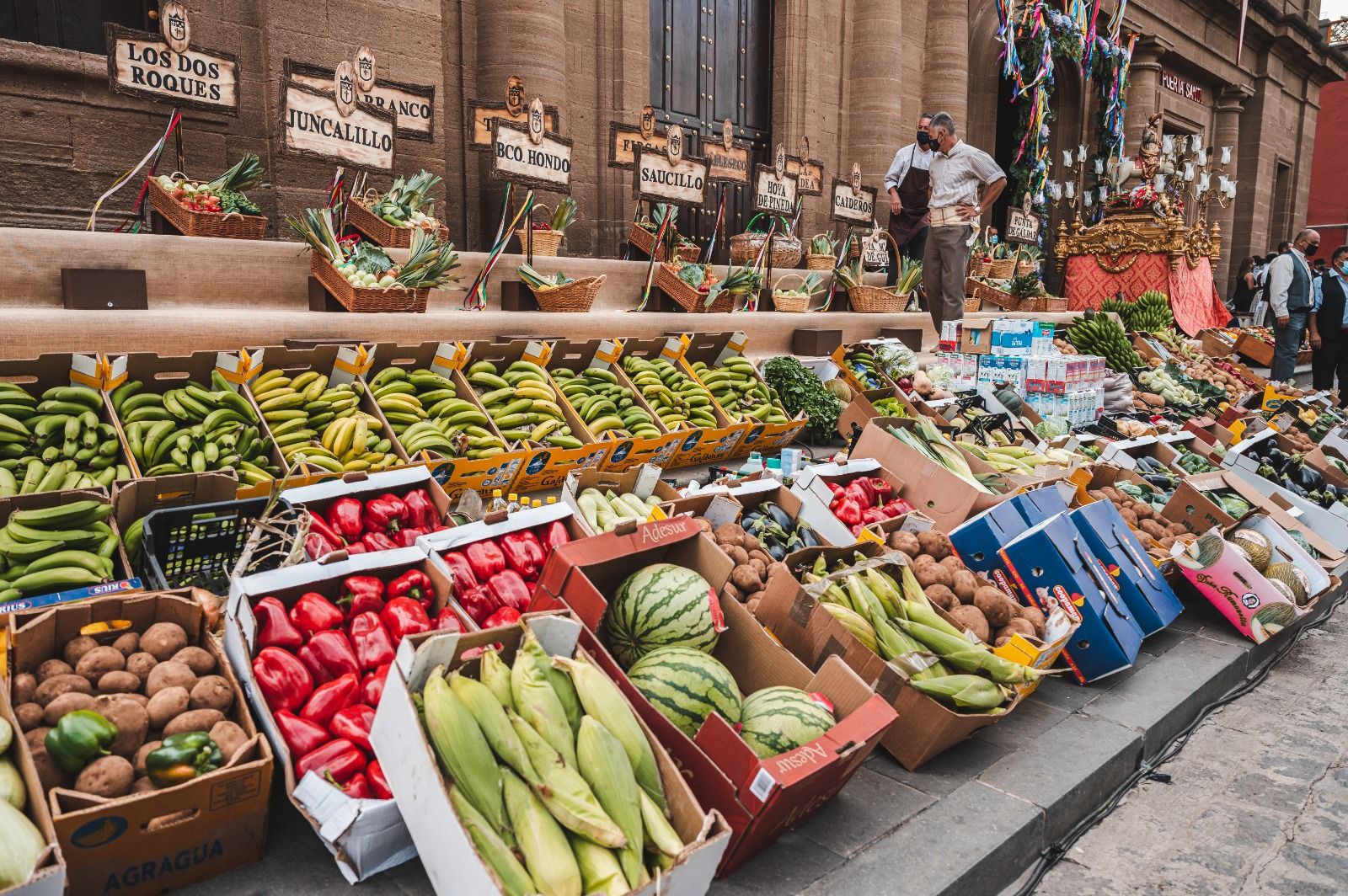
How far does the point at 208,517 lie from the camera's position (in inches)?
112

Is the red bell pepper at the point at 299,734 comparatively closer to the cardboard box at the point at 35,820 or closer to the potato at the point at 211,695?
the potato at the point at 211,695

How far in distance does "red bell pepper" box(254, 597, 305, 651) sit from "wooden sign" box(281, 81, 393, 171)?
3497 mm

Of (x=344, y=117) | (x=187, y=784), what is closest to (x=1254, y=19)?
(x=344, y=117)

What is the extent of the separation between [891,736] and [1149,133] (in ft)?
46.0

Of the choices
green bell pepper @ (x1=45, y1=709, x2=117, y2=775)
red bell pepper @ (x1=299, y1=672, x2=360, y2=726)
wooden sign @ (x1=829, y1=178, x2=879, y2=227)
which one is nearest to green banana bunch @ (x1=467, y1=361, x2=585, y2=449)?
red bell pepper @ (x1=299, y1=672, x2=360, y2=726)

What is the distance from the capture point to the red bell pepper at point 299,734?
211 cm

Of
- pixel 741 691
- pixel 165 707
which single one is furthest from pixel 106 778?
pixel 741 691

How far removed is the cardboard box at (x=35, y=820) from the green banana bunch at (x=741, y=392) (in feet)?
14.1

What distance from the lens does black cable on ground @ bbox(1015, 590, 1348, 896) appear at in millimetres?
2494

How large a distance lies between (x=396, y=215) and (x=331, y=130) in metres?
0.93

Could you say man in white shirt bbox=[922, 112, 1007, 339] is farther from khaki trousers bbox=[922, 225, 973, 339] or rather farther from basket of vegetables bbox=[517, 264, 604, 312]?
basket of vegetables bbox=[517, 264, 604, 312]

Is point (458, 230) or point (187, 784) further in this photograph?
point (458, 230)

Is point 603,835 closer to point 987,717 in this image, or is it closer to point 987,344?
point 987,717

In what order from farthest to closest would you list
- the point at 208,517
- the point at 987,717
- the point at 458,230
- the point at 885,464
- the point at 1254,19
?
the point at 1254,19
the point at 458,230
the point at 885,464
the point at 208,517
the point at 987,717
